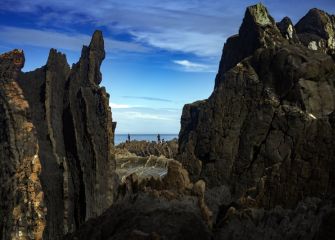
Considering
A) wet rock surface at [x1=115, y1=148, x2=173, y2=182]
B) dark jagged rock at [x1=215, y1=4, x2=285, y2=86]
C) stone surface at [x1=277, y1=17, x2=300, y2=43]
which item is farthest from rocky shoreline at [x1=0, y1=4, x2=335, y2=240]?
wet rock surface at [x1=115, y1=148, x2=173, y2=182]

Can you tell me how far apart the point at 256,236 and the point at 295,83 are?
2382 cm

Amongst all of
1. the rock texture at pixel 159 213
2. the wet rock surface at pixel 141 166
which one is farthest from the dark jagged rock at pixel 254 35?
the rock texture at pixel 159 213

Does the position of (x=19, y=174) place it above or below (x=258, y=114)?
below

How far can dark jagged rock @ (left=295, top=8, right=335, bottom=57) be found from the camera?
69250 mm

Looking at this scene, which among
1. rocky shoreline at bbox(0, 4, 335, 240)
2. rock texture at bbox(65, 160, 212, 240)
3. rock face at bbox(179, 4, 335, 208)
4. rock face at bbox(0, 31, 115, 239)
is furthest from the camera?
rock face at bbox(179, 4, 335, 208)

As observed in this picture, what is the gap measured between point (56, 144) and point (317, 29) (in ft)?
159

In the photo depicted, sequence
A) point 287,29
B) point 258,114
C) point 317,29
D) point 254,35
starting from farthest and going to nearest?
point 317,29
point 287,29
point 254,35
point 258,114

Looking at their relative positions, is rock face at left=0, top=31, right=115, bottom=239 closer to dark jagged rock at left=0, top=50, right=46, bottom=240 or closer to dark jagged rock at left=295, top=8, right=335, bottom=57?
dark jagged rock at left=0, top=50, right=46, bottom=240

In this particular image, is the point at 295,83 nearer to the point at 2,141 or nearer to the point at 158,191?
the point at 158,191

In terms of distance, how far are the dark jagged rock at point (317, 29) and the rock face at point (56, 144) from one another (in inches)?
1442

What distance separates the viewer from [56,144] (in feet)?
132

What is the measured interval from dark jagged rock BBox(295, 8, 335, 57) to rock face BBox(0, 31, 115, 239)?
120ft

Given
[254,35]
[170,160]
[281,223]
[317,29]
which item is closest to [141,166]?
[254,35]

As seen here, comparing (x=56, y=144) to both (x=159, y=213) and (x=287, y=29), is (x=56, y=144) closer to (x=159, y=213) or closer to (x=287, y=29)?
(x=159, y=213)
